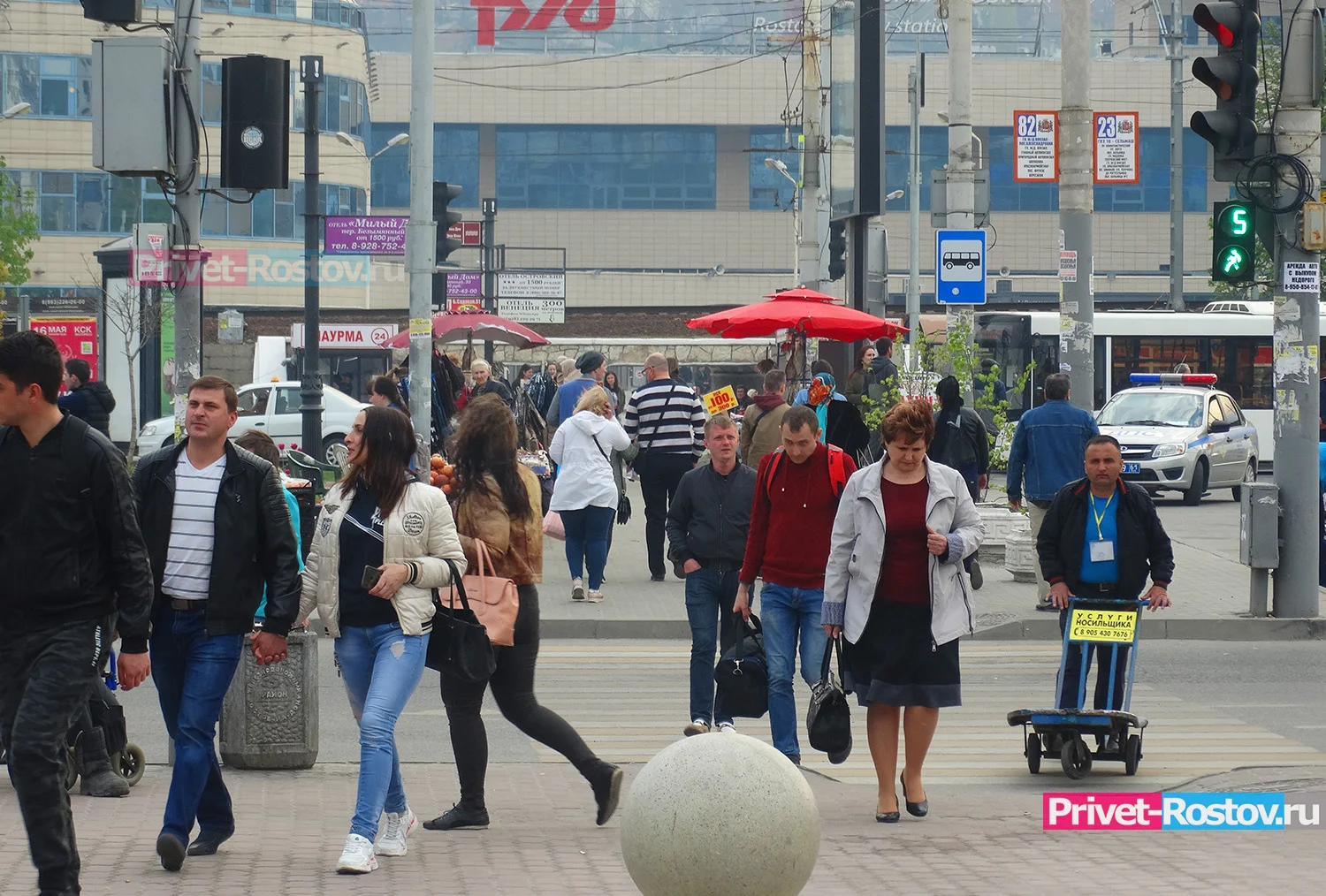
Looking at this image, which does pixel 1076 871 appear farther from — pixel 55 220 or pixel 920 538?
pixel 55 220

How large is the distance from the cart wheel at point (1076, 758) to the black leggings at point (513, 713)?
2.59m

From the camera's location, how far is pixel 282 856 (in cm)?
727

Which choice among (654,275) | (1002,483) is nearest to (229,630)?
(1002,483)

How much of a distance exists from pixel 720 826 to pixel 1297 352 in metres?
10.8

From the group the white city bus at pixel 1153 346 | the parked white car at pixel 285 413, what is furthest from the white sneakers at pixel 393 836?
the white city bus at pixel 1153 346

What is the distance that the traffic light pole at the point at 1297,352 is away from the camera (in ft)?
48.0

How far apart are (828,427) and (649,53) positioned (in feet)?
192

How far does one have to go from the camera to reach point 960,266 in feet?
66.0

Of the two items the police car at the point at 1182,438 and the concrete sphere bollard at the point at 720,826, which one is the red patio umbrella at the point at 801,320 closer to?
the police car at the point at 1182,438

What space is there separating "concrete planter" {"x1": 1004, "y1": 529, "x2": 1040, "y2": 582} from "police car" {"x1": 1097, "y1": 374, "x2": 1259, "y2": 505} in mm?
10148

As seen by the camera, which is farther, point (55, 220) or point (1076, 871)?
point (55, 220)

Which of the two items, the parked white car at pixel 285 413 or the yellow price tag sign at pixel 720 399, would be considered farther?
the parked white car at pixel 285 413

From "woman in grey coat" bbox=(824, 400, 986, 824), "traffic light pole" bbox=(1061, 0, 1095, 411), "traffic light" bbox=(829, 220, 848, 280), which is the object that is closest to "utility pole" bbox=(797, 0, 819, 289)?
"traffic light" bbox=(829, 220, 848, 280)

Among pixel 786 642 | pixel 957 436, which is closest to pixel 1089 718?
pixel 786 642
